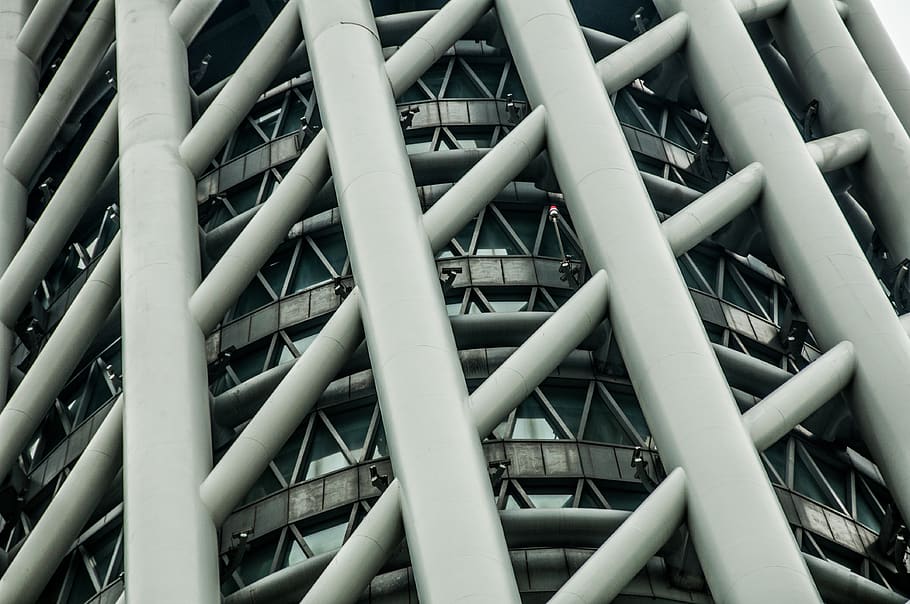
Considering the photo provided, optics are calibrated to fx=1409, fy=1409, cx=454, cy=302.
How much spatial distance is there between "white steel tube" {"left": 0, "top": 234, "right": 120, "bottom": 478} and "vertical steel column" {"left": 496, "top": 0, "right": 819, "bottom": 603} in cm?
931

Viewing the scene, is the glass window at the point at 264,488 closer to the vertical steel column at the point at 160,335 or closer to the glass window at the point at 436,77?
the vertical steel column at the point at 160,335

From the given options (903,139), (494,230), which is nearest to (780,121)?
(903,139)

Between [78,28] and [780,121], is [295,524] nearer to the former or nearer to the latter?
[780,121]

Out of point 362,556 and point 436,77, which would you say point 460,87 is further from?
point 362,556

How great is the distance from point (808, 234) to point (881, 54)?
31.7 ft

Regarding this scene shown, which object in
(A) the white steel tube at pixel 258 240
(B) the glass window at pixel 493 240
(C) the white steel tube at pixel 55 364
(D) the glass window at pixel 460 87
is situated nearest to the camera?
(A) the white steel tube at pixel 258 240

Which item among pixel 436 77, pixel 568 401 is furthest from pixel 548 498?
pixel 436 77

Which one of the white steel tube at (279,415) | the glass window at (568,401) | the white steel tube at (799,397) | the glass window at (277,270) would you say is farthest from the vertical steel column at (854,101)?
the glass window at (277,270)

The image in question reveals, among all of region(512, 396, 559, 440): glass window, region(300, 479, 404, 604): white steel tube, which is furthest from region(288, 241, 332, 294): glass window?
region(300, 479, 404, 604): white steel tube

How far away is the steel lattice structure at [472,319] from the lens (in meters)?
21.5

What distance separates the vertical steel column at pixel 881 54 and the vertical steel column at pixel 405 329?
12421 millimetres

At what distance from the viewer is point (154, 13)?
104 ft

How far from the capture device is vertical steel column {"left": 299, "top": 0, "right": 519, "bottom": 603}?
19.6 meters

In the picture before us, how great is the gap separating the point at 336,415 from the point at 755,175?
30.2ft
